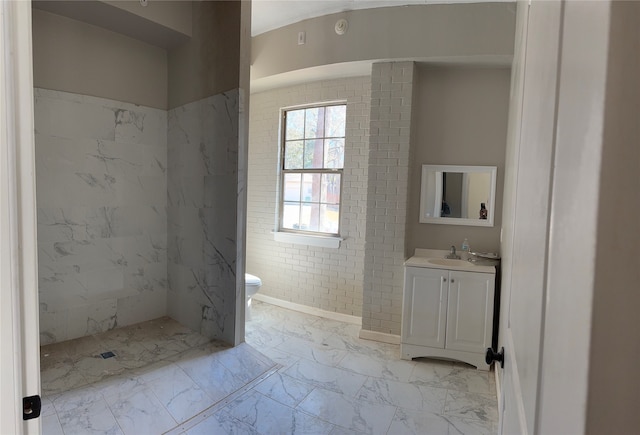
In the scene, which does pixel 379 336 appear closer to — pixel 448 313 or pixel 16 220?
pixel 448 313

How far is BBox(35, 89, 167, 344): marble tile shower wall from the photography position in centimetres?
279

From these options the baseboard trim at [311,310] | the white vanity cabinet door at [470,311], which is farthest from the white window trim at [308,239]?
the white vanity cabinet door at [470,311]

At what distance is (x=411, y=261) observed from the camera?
3.10 m

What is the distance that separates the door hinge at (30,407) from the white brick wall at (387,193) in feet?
9.63

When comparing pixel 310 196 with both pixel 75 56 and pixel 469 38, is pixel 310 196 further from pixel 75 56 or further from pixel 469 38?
pixel 75 56

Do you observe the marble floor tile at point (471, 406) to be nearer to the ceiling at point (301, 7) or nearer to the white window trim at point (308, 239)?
the white window trim at point (308, 239)

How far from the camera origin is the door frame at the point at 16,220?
595 mm

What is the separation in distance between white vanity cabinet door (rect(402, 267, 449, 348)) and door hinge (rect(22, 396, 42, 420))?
8.73 ft

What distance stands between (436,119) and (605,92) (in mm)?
3336

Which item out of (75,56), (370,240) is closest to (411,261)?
(370,240)

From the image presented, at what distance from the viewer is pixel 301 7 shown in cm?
329

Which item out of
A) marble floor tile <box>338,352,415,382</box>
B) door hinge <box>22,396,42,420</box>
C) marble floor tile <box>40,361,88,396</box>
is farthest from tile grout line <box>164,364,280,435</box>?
door hinge <box>22,396,42,420</box>

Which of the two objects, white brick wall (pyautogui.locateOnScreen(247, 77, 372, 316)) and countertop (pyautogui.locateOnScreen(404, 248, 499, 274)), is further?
white brick wall (pyautogui.locateOnScreen(247, 77, 372, 316))

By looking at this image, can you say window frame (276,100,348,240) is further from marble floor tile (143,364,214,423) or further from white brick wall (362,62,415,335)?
marble floor tile (143,364,214,423)
